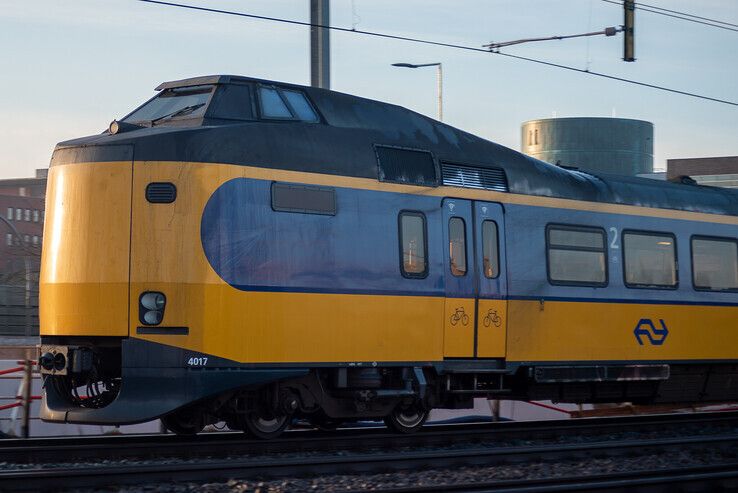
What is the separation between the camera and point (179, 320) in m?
11.7

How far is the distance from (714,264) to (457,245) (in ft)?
19.6

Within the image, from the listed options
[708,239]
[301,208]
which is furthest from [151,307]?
[708,239]

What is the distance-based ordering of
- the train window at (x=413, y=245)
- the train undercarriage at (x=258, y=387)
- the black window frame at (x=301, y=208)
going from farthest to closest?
1. the train window at (x=413, y=245)
2. the black window frame at (x=301, y=208)
3. the train undercarriage at (x=258, y=387)

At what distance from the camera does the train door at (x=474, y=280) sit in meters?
13.9

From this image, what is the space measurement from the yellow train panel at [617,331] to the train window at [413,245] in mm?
1740

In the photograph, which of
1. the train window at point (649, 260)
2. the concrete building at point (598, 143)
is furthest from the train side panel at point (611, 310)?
the concrete building at point (598, 143)

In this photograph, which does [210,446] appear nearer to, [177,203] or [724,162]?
[177,203]

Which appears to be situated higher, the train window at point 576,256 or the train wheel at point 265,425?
the train window at point 576,256

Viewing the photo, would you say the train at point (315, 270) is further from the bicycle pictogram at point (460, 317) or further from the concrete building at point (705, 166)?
the concrete building at point (705, 166)

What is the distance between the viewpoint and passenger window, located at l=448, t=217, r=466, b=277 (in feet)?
45.8

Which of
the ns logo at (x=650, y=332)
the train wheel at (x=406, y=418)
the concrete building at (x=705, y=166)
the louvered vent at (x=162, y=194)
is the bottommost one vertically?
the train wheel at (x=406, y=418)

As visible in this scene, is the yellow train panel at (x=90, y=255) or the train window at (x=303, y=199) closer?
the yellow train panel at (x=90, y=255)

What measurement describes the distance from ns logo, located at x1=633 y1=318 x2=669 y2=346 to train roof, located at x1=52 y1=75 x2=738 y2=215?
1.91 meters

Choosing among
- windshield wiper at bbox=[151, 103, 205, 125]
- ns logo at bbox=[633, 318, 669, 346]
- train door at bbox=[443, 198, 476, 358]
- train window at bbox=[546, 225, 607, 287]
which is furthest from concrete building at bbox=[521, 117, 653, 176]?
windshield wiper at bbox=[151, 103, 205, 125]
